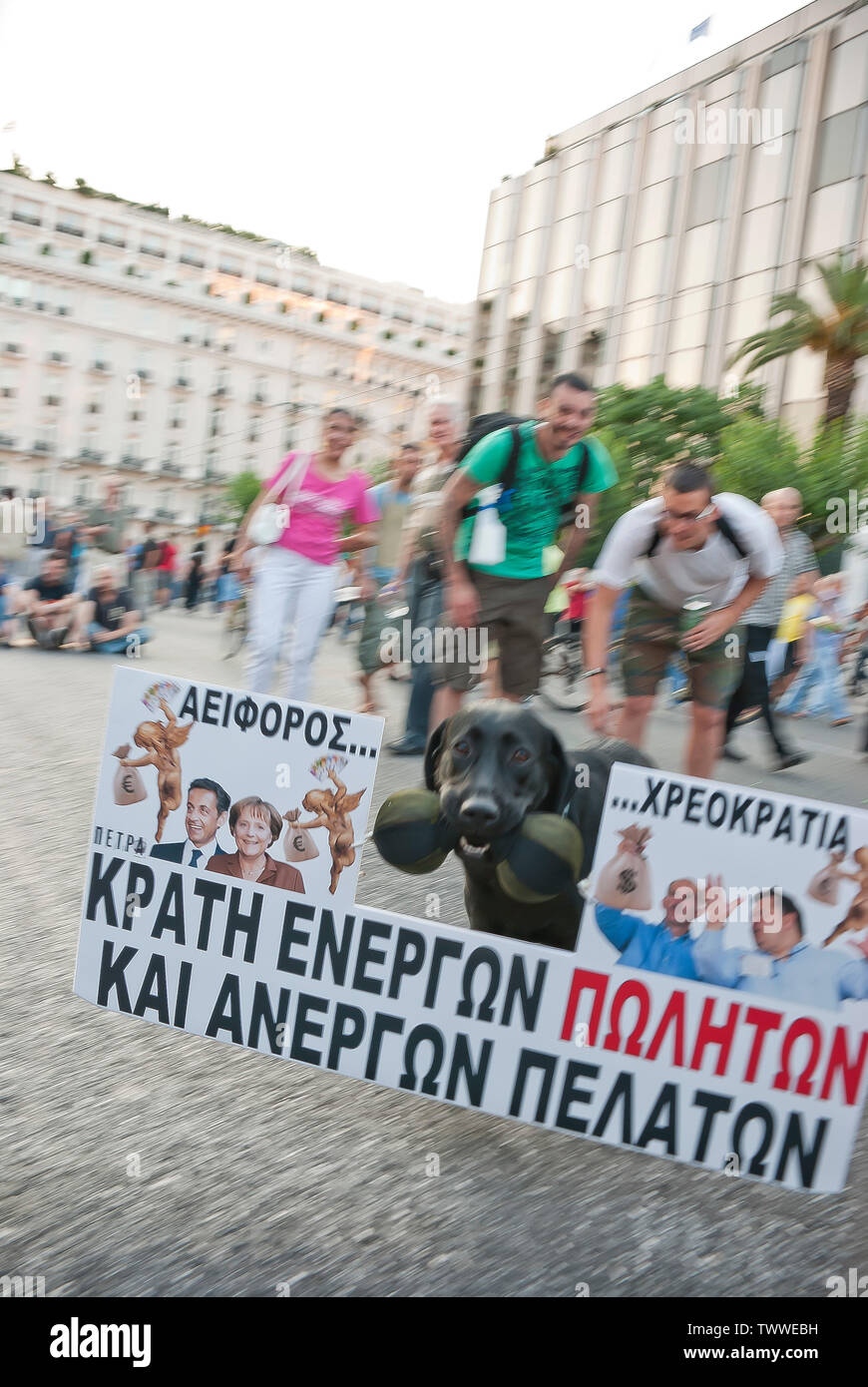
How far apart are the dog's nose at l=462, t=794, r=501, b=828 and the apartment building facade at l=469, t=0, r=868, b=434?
2835 cm

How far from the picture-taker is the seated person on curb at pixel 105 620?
43.3 feet

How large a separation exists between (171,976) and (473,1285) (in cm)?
97

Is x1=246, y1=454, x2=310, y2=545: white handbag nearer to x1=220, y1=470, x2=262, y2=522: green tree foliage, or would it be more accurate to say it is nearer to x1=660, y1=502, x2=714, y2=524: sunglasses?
x1=660, y1=502, x2=714, y2=524: sunglasses

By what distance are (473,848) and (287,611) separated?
425 centimetres

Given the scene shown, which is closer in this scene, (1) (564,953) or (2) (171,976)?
(1) (564,953)

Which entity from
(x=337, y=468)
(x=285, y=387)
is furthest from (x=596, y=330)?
(x=285, y=387)

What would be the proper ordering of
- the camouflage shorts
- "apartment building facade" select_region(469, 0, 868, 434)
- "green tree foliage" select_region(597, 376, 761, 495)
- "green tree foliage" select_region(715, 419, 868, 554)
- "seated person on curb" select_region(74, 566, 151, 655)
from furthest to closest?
1. "apartment building facade" select_region(469, 0, 868, 434)
2. "green tree foliage" select_region(597, 376, 761, 495)
3. "green tree foliage" select_region(715, 419, 868, 554)
4. "seated person on curb" select_region(74, 566, 151, 655)
5. the camouflage shorts

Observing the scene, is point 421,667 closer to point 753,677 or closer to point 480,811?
point 753,677

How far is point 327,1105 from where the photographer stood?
2900 mm

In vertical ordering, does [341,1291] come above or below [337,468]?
below

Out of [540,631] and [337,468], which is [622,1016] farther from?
[337,468]

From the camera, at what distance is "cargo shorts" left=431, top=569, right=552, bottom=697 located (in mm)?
5238

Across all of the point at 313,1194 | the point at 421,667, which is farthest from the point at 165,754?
the point at 421,667

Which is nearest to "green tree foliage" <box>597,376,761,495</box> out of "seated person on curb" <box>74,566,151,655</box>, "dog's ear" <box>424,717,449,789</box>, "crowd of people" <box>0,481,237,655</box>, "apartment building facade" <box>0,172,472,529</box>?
"crowd of people" <box>0,481,237,655</box>
